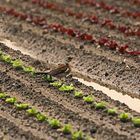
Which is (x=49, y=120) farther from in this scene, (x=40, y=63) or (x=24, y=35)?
(x=24, y=35)

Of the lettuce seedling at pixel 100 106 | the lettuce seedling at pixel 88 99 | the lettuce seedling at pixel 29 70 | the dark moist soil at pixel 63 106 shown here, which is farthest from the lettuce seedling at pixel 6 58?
the lettuce seedling at pixel 100 106

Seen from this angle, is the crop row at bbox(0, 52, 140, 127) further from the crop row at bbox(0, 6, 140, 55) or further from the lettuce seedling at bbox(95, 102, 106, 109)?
the crop row at bbox(0, 6, 140, 55)

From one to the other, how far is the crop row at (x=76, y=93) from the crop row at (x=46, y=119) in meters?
0.98

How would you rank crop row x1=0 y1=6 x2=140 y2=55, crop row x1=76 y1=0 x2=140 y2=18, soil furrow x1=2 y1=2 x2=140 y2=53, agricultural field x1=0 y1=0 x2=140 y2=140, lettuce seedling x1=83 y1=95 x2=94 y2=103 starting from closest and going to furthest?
agricultural field x1=0 y1=0 x2=140 y2=140
lettuce seedling x1=83 y1=95 x2=94 y2=103
crop row x1=0 y1=6 x2=140 y2=55
soil furrow x1=2 y1=2 x2=140 y2=53
crop row x1=76 y1=0 x2=140 y2=18

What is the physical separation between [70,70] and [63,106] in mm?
2339

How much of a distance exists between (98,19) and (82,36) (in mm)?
2117

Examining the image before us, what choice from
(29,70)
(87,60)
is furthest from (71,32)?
(29,70)

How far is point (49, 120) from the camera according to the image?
8867 mm

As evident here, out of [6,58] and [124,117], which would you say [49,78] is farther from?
[124,117]

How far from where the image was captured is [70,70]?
38.4 feet

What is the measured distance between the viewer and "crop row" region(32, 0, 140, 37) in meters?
14.1

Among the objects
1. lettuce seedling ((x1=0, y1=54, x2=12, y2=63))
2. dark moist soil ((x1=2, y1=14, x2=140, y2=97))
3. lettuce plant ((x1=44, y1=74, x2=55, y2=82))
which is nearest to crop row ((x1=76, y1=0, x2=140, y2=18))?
dark moist soil ((x1=2, y1=14, x2=140, y2=97))

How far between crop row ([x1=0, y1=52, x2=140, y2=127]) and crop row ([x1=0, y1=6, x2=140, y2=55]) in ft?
8.40

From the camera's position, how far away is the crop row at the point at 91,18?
14084 millimetres
